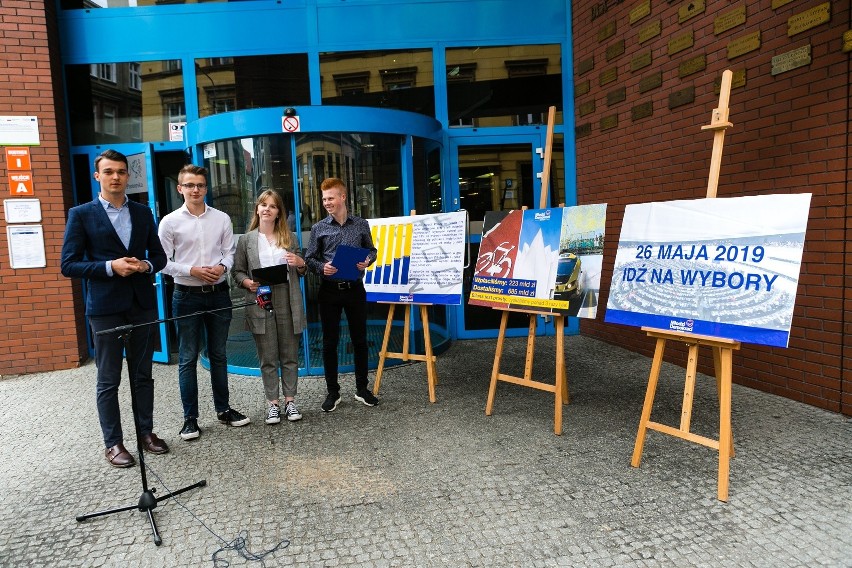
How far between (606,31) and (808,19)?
2435 mm

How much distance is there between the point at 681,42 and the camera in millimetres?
5039

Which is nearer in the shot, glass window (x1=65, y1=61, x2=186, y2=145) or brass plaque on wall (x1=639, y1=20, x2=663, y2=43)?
brass plaque on wall (x1=639, y1=20, x2=663, y2=43)

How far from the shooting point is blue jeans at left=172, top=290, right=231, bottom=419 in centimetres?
395

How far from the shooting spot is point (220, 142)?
208 inches

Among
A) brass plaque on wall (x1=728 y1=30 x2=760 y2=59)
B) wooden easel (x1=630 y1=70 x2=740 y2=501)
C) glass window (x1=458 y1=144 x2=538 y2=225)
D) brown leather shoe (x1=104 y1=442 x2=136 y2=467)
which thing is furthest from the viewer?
glass window (x1=458 y1=144 x2=538 y2=225)

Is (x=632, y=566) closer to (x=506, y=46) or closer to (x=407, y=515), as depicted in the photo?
(x=407, y=515)

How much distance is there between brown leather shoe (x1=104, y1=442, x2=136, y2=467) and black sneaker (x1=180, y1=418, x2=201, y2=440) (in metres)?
0.40

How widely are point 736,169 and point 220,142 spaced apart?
473 centimetres

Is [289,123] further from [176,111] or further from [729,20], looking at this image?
[729,20]

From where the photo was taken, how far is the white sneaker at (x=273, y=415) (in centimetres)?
414

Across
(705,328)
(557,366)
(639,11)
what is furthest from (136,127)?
(705,328)

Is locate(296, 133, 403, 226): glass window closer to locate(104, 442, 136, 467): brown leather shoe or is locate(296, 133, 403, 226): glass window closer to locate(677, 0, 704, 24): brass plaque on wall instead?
locate(104, 442, 136, 467): brown leather shoe

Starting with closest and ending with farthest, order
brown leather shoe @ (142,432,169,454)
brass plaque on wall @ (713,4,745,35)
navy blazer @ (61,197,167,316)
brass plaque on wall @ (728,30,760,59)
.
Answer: navy blazer @ (61,197,167,316) < brown leather shoe @ (142,432,169,454) < brass plaque on wall @ (728,30,760,59) < brass plaque on wall @ (713,4,745,35)

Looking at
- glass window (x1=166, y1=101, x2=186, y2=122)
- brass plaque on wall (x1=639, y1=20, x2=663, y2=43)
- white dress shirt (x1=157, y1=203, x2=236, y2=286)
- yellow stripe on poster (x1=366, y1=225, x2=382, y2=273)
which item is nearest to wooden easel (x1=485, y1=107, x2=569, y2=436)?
yellow stripe on poster (x1=366, y1=225, x2=382, y2=273)
